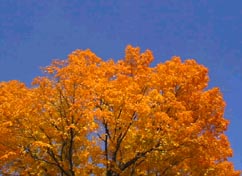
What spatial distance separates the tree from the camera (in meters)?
19.8

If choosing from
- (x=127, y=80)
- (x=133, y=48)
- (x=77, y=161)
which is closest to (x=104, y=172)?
(x=77, y=161)

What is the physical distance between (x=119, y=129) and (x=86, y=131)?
1568 mm

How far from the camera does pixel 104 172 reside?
21109 millimetres

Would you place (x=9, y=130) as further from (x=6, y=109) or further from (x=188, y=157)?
(x=188, y=157)

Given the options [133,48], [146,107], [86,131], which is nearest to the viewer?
[146,107]

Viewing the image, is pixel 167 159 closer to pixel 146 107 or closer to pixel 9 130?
pixel 146 107

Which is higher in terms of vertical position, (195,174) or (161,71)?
(161,71)

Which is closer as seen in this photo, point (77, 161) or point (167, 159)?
point (167, 159)

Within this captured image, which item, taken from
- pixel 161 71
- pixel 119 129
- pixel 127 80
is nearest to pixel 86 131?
pixel 119 129

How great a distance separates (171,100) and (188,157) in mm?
2742

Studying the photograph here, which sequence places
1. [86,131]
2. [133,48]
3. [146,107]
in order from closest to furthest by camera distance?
1. [146,107]
2. [86,131]
3. [133,48]

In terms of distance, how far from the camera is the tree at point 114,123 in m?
19.8

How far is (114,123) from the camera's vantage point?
1998cm

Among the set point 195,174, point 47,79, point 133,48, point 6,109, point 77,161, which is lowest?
point 195,174
